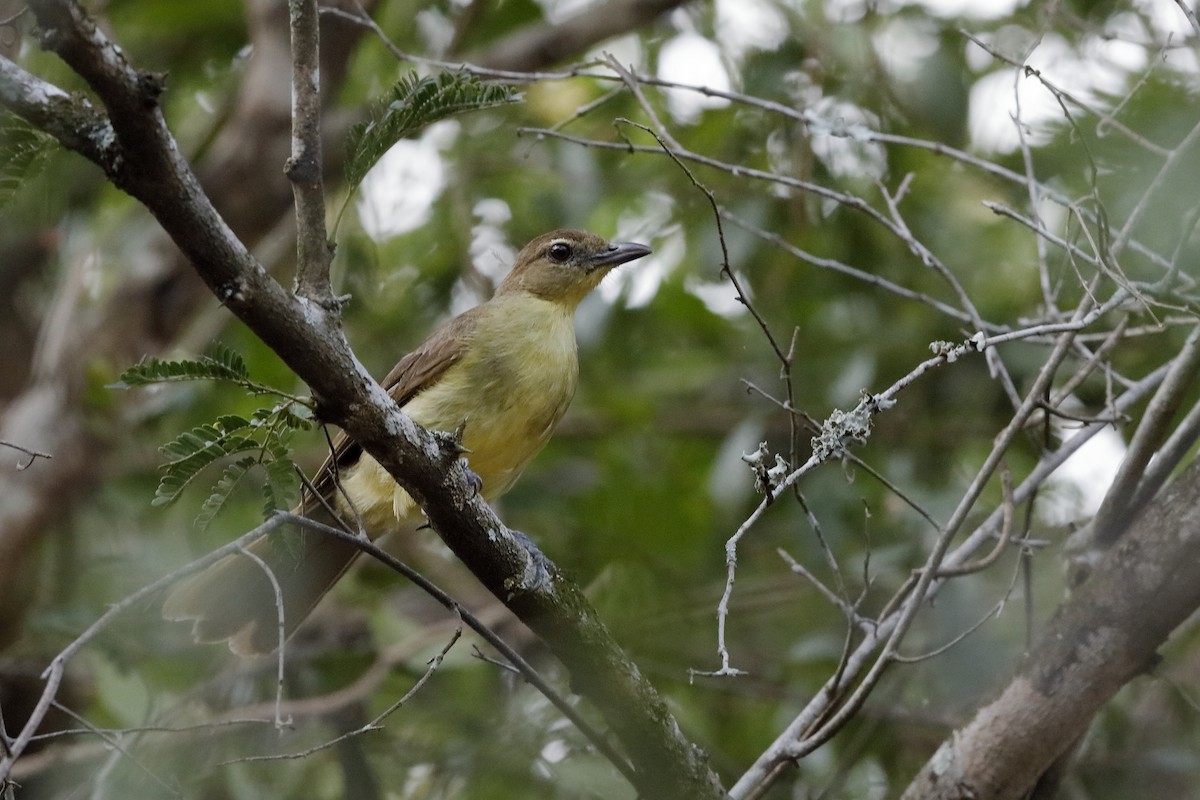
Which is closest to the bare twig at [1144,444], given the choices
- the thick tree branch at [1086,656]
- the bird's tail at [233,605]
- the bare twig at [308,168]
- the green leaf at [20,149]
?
the thick tree branch at [1086,656]

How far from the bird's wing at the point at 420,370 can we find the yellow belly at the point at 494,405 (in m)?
0.04

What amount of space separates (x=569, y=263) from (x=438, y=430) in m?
1.36

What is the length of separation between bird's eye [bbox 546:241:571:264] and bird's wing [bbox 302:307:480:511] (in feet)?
2.02

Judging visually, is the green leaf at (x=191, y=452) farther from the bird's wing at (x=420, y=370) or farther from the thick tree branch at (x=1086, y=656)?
the thick tree branch at (x=1086, y=656)

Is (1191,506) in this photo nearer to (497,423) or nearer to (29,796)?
(497,423)

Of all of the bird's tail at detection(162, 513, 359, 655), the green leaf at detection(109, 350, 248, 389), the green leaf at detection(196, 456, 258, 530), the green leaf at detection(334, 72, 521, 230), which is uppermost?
the green leaf at detection(334, 72, 521, 230)

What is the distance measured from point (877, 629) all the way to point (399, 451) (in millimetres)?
1352

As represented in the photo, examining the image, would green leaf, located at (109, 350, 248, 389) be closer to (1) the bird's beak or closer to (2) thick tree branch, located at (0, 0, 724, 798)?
(2) thick tree branch, located at (0, 0, 724, 798)

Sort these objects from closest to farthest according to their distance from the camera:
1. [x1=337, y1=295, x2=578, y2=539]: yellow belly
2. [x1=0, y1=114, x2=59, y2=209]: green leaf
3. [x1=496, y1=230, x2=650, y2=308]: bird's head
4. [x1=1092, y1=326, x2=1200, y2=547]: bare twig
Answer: [x1=0, y1=114, x2=59, y2=209]: green leaf → [x1=1092, y1=326, x2=1200, y2=547]: bare twig → [x1=337, y1=295, x2=578, y2=539]: yellow belly → [x1=496, y1=230, x2=650, y2=308]: bird's head

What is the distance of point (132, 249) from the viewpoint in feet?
22.1

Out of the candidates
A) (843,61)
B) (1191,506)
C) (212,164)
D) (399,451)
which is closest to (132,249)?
(212,164)

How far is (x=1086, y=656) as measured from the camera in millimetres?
3422

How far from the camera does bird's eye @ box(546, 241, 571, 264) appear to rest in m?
5.35

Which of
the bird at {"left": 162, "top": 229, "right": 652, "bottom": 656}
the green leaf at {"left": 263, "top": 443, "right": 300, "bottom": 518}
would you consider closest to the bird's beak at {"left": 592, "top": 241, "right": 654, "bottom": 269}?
the bird at {"left": 162, "top": 229, "right": 652, "bottom": 656}
